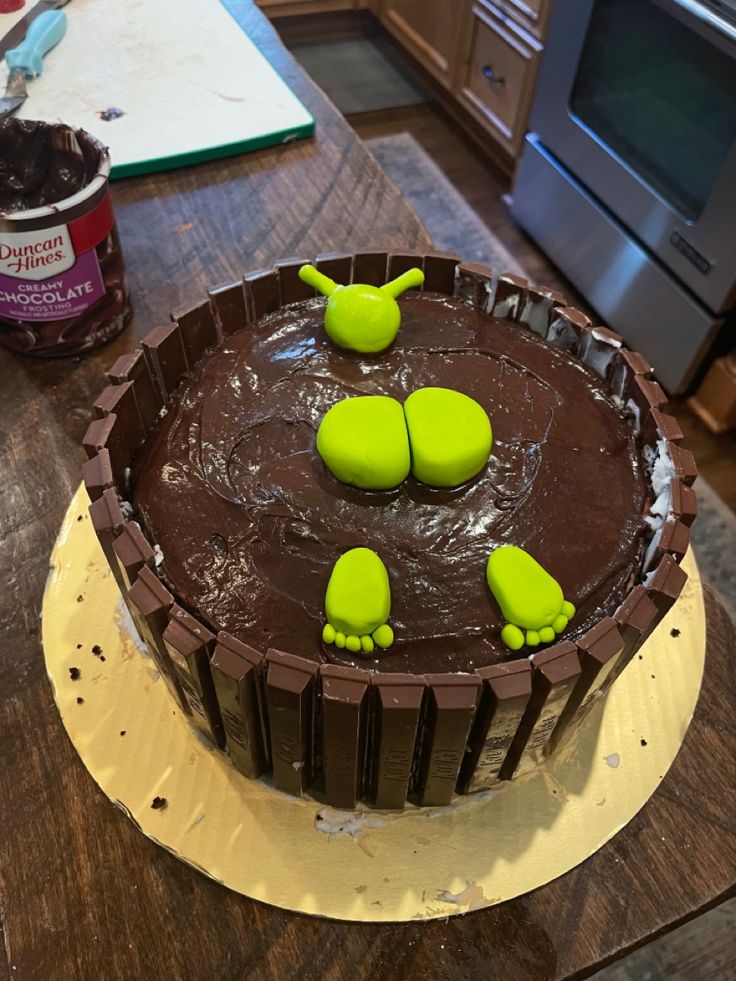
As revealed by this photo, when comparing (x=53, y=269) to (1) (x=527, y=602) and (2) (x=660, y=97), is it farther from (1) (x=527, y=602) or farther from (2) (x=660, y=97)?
(2) (x=660, y=97)

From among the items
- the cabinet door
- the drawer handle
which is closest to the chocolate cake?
the drawer handle

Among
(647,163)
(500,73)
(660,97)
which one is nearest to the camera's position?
(660,97)

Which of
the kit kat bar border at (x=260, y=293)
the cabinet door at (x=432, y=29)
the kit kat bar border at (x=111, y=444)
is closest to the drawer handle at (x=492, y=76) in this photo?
the cabinet door at (x=432, y=29)

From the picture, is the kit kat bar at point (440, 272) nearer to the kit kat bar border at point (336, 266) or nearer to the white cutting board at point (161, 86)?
the kit kat bar border at point (336, 266)

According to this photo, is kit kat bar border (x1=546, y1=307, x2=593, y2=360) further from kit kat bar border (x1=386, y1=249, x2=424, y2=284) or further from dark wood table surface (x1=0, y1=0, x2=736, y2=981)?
dark wood table surface (x1=0, y1=0, x2=736, y2=981)

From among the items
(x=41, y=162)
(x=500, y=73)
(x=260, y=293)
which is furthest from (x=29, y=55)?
(x=500, y=73)

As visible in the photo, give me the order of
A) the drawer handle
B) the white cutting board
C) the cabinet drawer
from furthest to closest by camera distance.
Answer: the drawer handle
the cabinet drawer
the white cutting board
